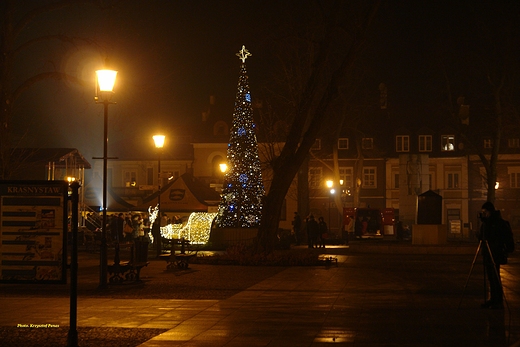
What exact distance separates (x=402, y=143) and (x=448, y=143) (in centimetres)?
457

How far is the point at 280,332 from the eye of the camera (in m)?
11.9

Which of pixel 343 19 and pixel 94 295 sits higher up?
pixel 343 19

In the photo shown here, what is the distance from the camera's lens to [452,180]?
79.3 meters

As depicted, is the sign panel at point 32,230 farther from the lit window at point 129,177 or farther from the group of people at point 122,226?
the lit window at point 129,177

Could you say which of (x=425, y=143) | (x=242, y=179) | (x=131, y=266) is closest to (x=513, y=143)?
(x=425, y=143)

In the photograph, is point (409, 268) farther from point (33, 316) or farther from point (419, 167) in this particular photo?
point (419, 167)

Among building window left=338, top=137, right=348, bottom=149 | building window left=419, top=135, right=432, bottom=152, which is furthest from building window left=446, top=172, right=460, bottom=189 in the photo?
building window left=338, top=137, right=348, bottom=149

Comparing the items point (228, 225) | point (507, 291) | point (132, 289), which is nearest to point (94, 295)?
point (132, 289)

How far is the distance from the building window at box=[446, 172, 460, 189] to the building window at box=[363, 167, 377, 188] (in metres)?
7.19

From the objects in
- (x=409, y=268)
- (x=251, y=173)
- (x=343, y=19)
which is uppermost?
(x=343, y=19)

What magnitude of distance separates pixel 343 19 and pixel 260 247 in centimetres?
839

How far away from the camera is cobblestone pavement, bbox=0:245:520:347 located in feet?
37.5

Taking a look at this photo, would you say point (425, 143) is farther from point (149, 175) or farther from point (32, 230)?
point (32, 230)

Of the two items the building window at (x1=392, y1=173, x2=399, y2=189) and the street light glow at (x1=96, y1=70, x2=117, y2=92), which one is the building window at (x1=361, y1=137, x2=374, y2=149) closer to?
the building window at (x1=392, y1=173, x2=399, y2=189)
